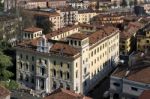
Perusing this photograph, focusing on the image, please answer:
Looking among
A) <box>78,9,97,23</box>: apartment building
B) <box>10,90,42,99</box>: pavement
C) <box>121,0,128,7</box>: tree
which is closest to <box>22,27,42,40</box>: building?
<box>10,90,42,99</box>: pavement

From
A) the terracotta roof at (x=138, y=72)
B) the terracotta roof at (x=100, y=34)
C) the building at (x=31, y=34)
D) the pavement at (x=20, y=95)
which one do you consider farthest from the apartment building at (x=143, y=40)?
the pavement at (x=20, y=95)

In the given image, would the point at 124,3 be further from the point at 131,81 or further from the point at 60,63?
the point at 131,81

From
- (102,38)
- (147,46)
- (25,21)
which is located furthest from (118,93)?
(25,21)

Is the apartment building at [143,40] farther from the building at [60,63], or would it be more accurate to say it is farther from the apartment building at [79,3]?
the apartment building at [79,3]

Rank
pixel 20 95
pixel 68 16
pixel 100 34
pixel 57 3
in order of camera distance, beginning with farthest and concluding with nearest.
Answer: pixel 57 3, pixel 68 16, pixel 100 34, pixel 20 95

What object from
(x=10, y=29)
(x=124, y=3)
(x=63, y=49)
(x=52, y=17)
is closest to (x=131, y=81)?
(x=63, y=49)

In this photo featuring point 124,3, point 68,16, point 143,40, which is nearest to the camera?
point 143,40

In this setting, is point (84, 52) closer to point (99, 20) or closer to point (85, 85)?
point (85, 85)
